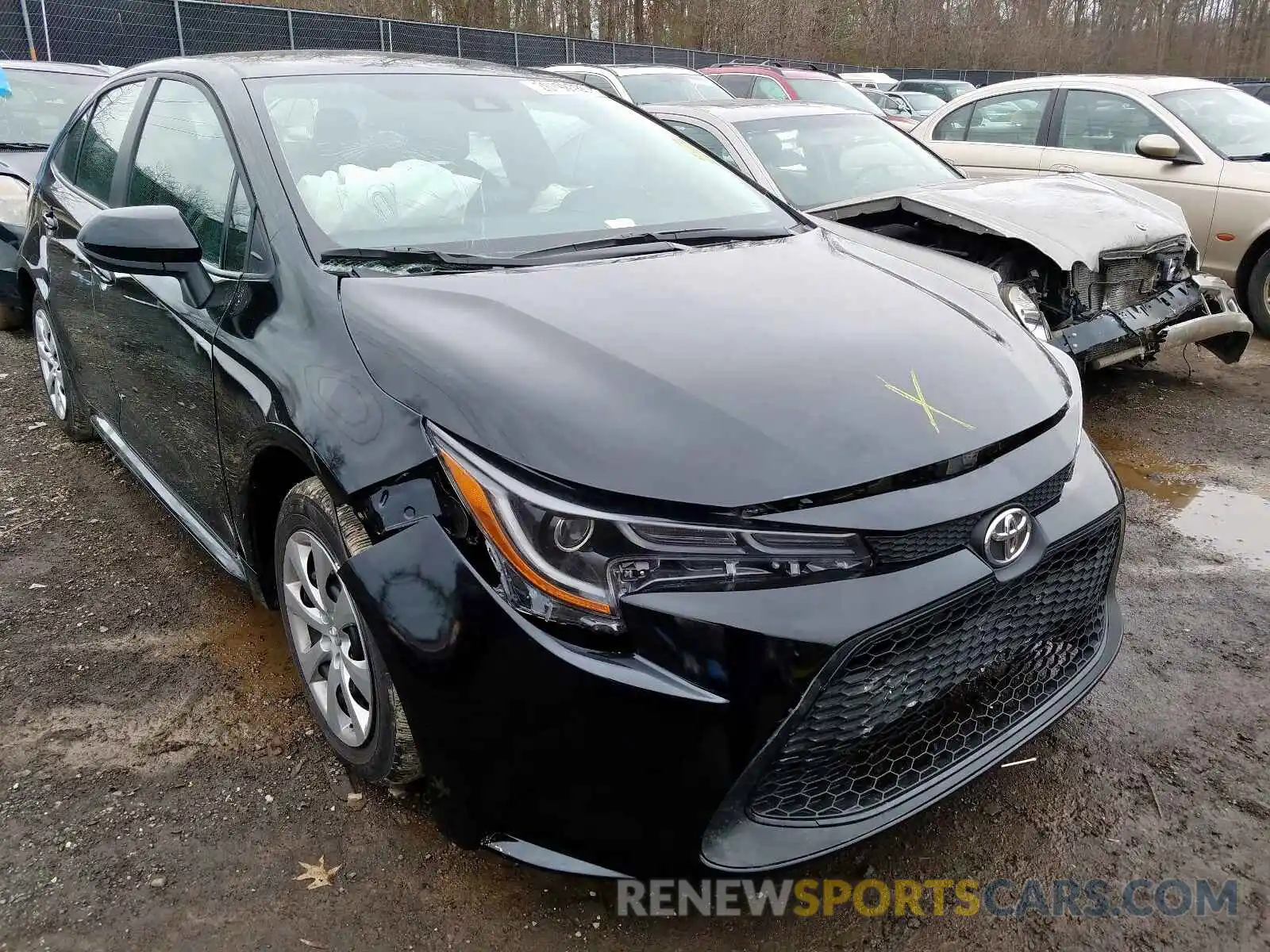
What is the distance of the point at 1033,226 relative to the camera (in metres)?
4.78

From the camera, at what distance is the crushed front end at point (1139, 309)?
15.3 ft

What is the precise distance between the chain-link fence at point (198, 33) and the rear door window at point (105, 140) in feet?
28.3

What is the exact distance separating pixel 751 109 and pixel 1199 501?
11.1 feet

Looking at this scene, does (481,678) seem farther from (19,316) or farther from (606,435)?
(19,316)

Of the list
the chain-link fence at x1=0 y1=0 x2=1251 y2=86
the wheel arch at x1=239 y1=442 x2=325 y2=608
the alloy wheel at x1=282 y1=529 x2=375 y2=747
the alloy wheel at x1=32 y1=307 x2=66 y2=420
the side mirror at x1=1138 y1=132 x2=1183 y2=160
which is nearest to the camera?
the alloy wheel at x1=282 y1=529 x2=375 y2=747

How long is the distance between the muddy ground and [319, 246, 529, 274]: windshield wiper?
124cm

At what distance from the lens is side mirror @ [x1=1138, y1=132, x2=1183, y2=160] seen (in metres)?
6.47

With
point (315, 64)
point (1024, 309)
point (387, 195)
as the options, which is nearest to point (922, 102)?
point (1024, 309)

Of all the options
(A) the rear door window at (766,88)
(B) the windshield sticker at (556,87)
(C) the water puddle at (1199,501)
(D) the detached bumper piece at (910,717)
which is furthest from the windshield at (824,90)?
(D) the detached bumper piece at (910,717)

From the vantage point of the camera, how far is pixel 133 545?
3654mm

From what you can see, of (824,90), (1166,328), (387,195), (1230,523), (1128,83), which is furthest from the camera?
(824,90)

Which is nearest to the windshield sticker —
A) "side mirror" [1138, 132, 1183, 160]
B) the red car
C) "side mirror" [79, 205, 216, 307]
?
"side mirror" [79, 205, 216, 307]

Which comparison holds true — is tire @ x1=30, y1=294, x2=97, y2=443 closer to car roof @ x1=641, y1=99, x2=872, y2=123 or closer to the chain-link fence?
car roof @ x1=641, y1=99, x2=872, y2=123

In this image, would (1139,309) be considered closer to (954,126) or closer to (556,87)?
(556,87)
